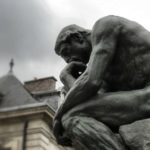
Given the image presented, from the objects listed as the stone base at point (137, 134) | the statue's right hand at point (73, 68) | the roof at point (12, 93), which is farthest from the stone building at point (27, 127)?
the stone base at point (137, 134)

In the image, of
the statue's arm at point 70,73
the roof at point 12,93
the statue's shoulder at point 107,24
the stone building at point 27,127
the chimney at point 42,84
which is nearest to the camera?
the statue's shoulder at point 107,24

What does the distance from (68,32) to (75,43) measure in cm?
11

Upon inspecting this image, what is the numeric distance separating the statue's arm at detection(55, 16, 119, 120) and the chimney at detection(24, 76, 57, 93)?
77.2ft

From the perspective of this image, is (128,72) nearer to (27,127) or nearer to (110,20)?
(110,20)

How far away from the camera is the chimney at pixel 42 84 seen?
27297 millimetres

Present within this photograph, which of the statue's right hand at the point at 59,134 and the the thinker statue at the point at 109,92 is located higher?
the the thinker statue at the point at 109,92

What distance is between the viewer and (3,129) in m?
20.7

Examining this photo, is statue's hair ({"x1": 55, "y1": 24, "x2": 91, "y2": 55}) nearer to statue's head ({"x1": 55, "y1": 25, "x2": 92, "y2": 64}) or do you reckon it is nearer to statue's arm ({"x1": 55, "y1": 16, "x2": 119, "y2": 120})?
statue's head ({"x1": 55, "y1": 25, "x2": 92, "y2": 64})

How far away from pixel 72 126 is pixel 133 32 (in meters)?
0.84

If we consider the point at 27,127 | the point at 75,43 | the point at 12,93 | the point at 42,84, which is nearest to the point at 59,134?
the point at 75,43

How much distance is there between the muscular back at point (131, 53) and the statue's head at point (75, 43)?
1.24 feet

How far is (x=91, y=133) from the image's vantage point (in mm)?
3141

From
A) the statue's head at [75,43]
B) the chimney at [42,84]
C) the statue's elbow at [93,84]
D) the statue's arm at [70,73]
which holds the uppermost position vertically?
the statue's head at [75,43]

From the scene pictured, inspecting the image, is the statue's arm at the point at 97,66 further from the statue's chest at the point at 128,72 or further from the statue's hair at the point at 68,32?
the statue's hair at the point at 68,32
